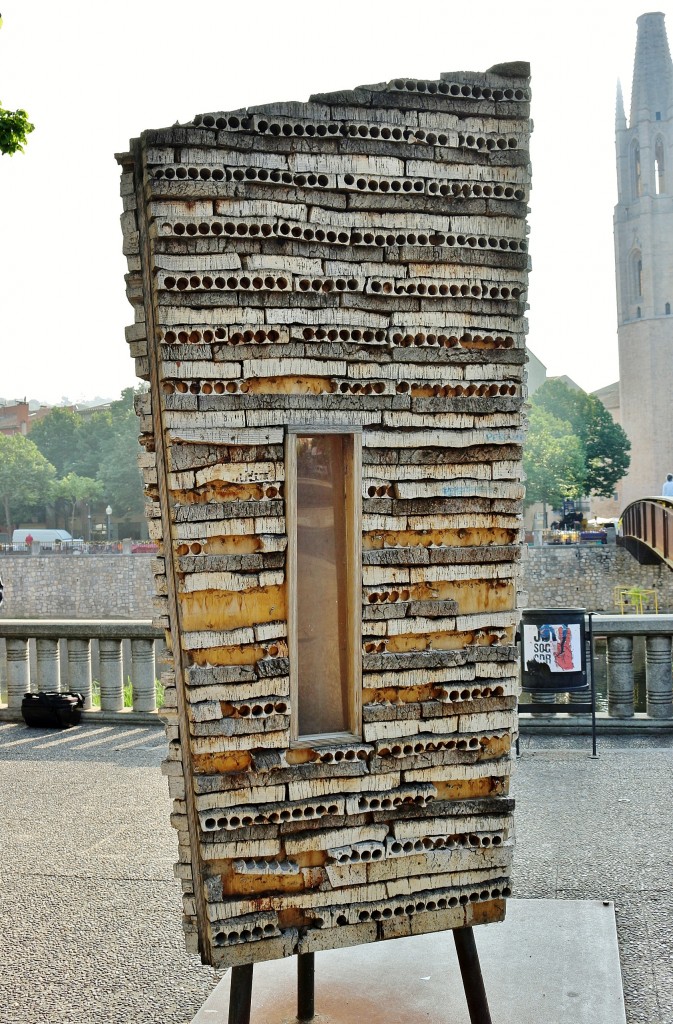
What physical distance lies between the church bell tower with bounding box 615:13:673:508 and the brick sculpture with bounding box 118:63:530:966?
81454 millimetres

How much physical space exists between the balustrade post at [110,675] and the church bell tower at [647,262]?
76.4 meters

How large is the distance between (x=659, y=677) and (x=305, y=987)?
5870 millimetres

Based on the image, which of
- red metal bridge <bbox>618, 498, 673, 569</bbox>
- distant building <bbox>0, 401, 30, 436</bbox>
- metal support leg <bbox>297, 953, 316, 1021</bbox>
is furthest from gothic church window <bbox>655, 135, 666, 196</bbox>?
metal support leg <bbox>297, 953, 316, 1021</bbox>

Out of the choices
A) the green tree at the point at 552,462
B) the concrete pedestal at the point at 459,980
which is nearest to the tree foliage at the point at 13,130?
the concrete pedestal at the point at 459,980

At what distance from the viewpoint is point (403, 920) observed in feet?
12.0

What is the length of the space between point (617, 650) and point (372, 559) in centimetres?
636

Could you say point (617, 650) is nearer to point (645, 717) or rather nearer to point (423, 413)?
point (645, 717)

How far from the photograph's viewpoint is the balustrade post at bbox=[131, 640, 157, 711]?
32.2 feet

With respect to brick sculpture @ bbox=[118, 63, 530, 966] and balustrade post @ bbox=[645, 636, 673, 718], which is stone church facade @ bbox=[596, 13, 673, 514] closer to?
balustrade post @ bbox=[645, 636, 673, 718]

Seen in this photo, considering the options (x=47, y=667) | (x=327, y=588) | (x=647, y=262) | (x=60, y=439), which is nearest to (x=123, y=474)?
(x=60, y=439)

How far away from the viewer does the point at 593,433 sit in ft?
239

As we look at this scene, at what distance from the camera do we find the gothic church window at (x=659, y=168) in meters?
87.6

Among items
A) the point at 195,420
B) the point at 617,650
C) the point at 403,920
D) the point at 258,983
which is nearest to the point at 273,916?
the point at 403,920

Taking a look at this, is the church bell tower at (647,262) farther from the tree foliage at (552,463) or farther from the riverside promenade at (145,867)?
the riverside promenade at (145,867)
